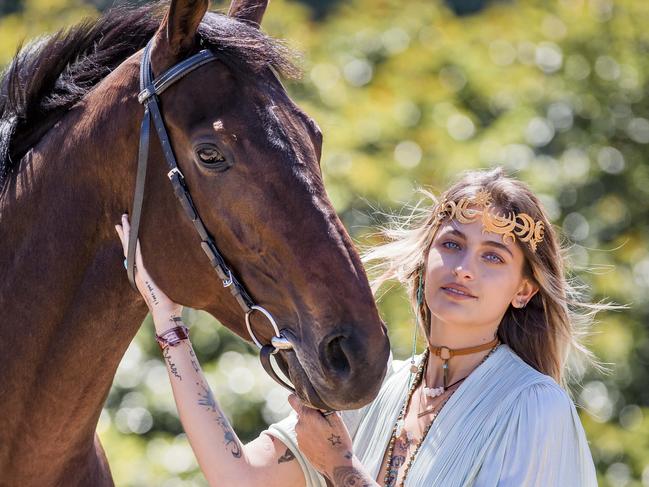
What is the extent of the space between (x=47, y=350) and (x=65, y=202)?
0.38 metres

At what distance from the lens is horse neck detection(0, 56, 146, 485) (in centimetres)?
257

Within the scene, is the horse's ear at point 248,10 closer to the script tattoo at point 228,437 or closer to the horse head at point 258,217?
the horse head at point 258,217

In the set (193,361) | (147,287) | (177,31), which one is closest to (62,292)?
(147,287)

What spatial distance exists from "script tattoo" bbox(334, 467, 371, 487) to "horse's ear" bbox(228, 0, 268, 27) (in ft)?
3.94

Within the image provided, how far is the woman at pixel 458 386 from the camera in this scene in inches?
104

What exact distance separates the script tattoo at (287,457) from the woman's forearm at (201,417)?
0.60ft

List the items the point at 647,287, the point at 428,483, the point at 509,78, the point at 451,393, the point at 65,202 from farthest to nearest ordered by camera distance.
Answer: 1. the point at 509,78
2. the point at 647,287
3. the point at 451,393
4. the point at 428,483
5. the point at 65,202

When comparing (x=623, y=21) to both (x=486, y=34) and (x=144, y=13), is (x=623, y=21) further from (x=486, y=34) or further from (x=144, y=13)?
(x=144, y=13)

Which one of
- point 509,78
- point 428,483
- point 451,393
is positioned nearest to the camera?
point 428,483

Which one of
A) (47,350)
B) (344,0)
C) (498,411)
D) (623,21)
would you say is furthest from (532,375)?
(344,0)

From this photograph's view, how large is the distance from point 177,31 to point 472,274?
1064 mm

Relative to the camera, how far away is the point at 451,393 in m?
2.96

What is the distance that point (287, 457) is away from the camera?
2.95 metres

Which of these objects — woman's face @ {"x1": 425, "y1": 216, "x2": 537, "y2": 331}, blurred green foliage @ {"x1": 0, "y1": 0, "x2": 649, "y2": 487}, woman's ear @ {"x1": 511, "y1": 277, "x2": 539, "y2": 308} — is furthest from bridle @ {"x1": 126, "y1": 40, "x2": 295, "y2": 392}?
blurred green foliage @ {"x1": 0, "y1": 0, "x2": 649, "y2": 487}
